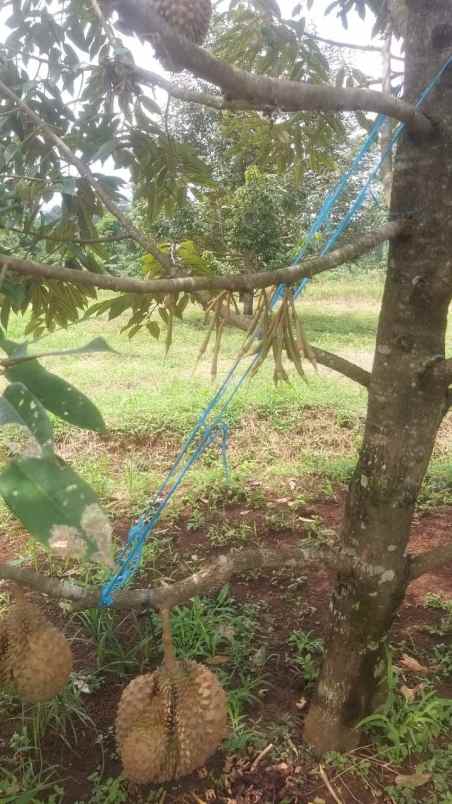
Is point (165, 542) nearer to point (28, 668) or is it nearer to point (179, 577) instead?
point (179, 577)

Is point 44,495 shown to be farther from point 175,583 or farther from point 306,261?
point 306,261

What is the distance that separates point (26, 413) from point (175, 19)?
561mm

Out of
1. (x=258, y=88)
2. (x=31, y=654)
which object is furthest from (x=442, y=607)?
(x=258, y=88)

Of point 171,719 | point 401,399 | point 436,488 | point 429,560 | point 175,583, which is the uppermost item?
point 401,399

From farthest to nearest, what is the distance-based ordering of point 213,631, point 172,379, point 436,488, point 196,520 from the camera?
point 172,379 < point 436,488 < point 196,520 < point 213,631

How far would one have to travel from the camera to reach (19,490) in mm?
497

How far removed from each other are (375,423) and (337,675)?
0.65m

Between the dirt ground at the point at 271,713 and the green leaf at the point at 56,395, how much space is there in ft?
3.08

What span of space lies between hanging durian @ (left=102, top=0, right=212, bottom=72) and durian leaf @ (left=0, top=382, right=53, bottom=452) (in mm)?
468

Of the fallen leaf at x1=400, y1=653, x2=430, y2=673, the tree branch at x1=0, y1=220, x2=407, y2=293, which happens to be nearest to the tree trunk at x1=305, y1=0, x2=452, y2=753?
the tree branch at x1=0, y1=220, x2=407, y2=293

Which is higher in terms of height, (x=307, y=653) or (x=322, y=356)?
(x=322, y=356)

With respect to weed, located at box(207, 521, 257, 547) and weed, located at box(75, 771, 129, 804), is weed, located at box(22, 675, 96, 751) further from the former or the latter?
weed, located at box(207, 521, 257, 547)

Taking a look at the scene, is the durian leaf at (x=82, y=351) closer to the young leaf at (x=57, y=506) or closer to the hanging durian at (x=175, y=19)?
the young leaf at (x=57, y=506)

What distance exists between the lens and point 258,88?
0.87 meters
